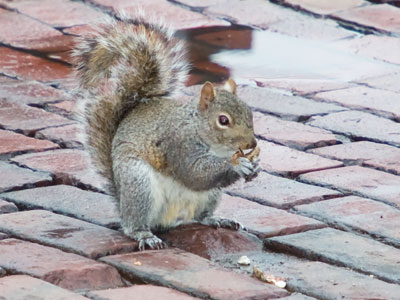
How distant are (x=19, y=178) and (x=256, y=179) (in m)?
0.90

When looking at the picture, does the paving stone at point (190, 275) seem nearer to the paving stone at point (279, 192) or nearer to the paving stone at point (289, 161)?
the paving stone at point (279, 192)

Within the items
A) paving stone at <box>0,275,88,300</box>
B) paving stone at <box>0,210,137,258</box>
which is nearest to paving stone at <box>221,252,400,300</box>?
paving stone at <box>0,210,137,258</box>

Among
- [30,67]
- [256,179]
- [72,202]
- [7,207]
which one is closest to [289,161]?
[256,179]

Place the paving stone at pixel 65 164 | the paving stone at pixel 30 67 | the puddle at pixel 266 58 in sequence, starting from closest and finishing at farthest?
1. the paving stone at pixel 65 164
2. the paving stone at pixel 30 67
3. the puddle at pixel 266 58

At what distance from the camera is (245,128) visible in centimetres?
371

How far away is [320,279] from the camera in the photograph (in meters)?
3.38

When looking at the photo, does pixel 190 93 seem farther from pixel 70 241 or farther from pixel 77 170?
pixel 70 241

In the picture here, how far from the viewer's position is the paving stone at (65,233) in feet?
11.8

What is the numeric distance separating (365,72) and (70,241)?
98.9 inches

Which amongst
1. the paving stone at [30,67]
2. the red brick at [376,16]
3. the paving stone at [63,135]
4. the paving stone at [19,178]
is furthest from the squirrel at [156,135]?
the red brick at [376,16]

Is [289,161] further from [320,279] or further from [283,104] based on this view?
[320,279]

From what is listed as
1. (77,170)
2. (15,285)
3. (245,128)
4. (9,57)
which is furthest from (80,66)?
(9,57)

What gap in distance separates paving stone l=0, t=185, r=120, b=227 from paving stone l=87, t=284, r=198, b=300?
667mm

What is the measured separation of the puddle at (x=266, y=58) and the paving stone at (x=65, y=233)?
1.77 meters
